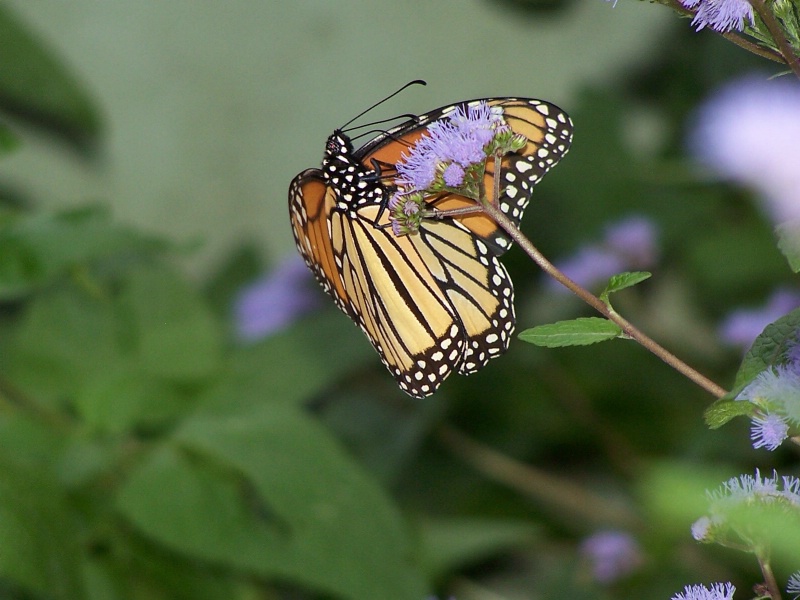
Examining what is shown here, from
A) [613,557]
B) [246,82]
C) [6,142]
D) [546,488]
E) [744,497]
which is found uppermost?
[246,82]

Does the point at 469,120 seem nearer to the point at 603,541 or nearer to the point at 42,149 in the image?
the point at 603,541

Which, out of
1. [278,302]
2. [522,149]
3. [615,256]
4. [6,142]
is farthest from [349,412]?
[522,149]

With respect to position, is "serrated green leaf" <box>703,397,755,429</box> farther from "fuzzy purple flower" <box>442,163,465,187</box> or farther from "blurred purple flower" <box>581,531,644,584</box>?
"blurred purple flower" <box>581,531,644,584</box>

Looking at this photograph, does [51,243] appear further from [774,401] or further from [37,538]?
[774,401]

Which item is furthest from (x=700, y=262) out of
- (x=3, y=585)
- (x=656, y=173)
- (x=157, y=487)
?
(x=3, y=585)

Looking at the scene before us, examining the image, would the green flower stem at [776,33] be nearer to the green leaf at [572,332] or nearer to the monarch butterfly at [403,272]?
the green leaf at [572,332]
